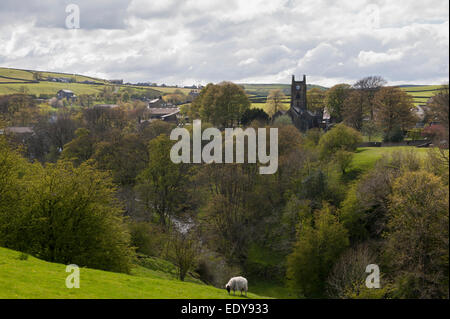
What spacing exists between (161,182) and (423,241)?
3737cm

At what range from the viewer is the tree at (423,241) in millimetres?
26909

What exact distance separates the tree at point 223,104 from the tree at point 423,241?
Answer: 62383mm

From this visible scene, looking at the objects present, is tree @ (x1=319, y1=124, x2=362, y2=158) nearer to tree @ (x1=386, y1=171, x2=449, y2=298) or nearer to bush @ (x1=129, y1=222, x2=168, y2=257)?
bush @ (x1=129, y1=222, x2=168, y2=257)

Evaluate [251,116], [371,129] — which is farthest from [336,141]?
[251,116]

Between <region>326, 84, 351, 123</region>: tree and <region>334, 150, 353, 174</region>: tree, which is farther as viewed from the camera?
<region>326, 84, 351, 123</region>: tree

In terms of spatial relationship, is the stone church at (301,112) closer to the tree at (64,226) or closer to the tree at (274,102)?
the tree at (274,102)

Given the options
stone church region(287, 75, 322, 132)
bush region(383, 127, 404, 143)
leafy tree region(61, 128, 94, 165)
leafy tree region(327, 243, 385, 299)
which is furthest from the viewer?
stone church region(287, 75, 322, 132)

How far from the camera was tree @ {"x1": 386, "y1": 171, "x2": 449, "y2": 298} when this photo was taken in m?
26.9

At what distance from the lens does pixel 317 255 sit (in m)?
41.5

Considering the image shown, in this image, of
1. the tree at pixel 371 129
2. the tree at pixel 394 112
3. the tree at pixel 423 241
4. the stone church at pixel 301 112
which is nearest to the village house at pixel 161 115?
the stone church at pixel 301 112

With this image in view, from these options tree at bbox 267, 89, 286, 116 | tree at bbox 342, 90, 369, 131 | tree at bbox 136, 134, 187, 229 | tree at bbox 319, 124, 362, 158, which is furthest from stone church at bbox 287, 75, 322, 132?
tree at bbox 136, 134, 187, 229

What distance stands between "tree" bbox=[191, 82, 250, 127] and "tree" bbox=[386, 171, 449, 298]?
205ft

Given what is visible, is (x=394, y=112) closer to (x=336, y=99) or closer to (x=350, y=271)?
(x=336, y=99)
